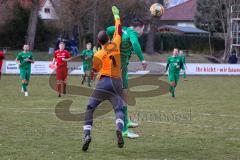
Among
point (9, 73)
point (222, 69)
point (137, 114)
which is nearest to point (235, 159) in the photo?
point (137, 114)

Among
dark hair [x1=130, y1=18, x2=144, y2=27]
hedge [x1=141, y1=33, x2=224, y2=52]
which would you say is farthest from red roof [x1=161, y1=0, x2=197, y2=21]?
dark hair [x1=130, y1=18, x2=144, y2=27]

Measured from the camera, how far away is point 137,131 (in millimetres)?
12992

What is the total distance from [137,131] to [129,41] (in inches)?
85.4

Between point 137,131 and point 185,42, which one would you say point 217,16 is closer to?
point 185,42

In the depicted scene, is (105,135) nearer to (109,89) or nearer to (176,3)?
(109,89)

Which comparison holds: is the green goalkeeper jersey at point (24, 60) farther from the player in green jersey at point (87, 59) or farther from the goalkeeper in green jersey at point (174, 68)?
the player in green jersey at point (87, 59)

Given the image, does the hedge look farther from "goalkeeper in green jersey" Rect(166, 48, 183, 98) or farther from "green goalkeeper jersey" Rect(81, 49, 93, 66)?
"goalkeeper in green jersey" Rect(166, 48, 183, 98)

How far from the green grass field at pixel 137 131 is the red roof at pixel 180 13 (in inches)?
3538

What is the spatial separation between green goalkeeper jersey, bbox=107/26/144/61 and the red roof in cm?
9659

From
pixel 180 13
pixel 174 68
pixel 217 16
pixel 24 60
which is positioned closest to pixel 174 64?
pixel 174 68

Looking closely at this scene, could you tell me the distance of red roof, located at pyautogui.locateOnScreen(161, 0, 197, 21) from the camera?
108875mm

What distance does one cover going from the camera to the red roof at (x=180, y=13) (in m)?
109

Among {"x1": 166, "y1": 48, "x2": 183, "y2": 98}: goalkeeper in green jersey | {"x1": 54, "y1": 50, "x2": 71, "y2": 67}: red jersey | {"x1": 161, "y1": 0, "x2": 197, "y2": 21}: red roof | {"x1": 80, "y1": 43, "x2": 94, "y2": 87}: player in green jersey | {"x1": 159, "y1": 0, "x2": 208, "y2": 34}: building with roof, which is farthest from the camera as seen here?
{"x1": 161, "y1": 0, "x2": 197, "y2": 21}: red roof

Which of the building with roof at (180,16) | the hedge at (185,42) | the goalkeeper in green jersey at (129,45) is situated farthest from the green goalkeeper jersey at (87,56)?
the building with roof at (180,16)
